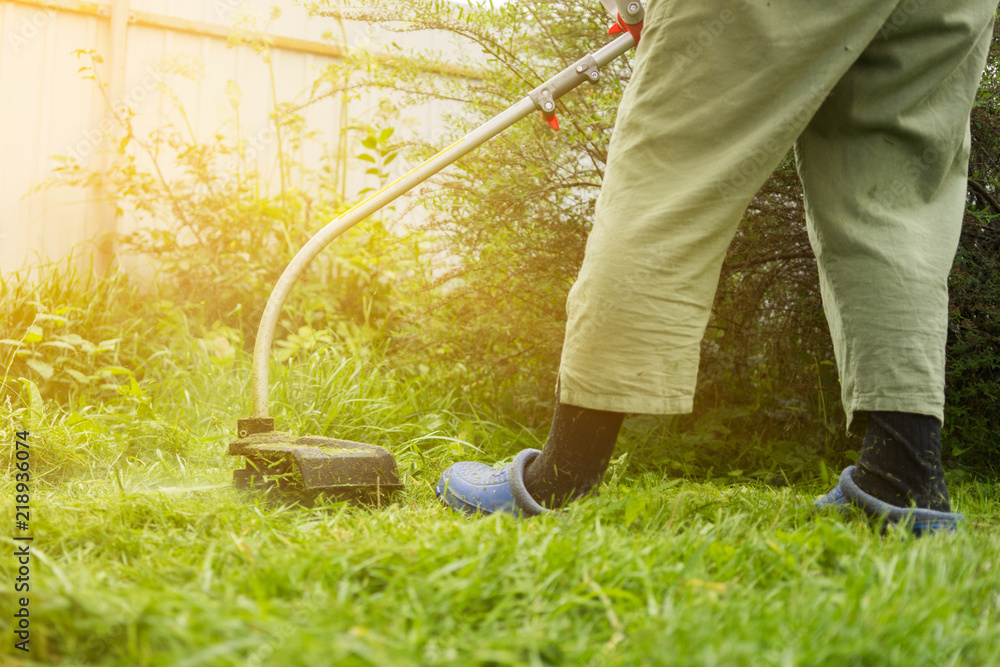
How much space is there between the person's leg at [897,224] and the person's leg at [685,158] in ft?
0.51

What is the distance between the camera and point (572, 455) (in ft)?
4.66

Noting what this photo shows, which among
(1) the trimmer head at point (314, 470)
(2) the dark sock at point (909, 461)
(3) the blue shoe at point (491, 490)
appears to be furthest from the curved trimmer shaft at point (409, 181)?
(2) the dark sock at point (909, 461)

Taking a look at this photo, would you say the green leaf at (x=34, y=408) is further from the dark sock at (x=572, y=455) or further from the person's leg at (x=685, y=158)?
the person's leg at (x=685, y=158)

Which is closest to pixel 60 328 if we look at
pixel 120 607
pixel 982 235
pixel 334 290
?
pixel 334 290

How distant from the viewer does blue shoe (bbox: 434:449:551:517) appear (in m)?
1.48

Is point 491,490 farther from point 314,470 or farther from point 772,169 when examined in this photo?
point 772,169

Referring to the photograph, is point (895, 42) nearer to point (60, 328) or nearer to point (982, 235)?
point (982, 235)

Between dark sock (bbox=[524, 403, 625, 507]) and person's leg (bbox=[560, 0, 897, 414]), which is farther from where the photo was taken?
dark sock (bbox=[524, 403, 625, 507])

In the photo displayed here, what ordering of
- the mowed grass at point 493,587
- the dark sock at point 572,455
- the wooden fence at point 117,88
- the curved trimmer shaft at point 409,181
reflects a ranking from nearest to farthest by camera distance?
the mowed grass at point 493,587
the dark sock at point 572,455
the curved trimmer shaft at point 409,181
the wooden fence at point 117,88

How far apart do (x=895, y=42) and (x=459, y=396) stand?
180cm

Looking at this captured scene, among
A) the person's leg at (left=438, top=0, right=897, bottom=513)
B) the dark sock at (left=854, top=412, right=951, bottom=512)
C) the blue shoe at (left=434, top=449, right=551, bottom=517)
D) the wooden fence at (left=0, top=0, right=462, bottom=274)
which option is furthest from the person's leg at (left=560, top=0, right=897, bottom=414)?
the wooden fence at (left=0, top=0, right=462, bottom=274)

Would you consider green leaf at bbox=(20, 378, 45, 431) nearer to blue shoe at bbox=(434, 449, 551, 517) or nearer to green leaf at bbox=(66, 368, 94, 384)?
green leaf at bbox=(66, 368, 94, 384)

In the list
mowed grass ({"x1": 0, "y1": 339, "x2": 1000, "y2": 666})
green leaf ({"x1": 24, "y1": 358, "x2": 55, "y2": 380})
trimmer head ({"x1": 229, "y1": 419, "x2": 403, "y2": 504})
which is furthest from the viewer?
green leaf ({"x1": 24, "y1": 358, "x2": 55, "y2": 380})

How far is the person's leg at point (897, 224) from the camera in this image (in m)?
1.37
